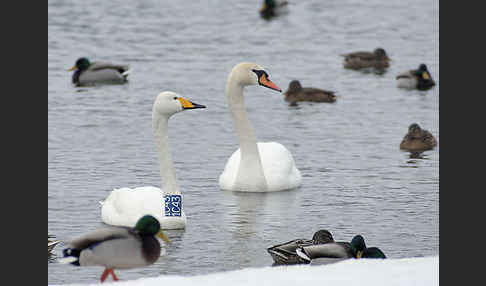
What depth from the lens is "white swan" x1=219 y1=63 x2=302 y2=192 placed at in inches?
645

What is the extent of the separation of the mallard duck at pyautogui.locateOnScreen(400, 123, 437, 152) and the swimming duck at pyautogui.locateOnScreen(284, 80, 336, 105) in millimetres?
4143

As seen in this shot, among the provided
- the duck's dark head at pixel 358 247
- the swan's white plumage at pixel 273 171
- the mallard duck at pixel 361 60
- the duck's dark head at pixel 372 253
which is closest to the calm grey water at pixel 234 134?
the swan's white plumage at pixel 273 171

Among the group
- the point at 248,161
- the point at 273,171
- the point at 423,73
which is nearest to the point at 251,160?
the point at 248,161

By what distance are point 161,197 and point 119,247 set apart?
3805mm

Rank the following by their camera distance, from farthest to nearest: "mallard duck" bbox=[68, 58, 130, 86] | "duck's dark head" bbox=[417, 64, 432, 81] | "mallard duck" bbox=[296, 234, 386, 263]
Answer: "mallard duck" bbox=[68, 58, 130, 86]
"duck's dark head" bbox=[417, 64, 432, 81]
"mallard duck" bbox=[296, 234, 386, 263]

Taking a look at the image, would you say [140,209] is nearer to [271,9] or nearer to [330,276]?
[330,276]

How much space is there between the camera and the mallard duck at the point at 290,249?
12.3 meters

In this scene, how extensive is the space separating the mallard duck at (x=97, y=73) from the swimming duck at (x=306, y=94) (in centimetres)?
396

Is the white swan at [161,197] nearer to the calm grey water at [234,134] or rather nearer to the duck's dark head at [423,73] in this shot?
the calm grey water at [234,134]

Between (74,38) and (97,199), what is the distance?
17.2m

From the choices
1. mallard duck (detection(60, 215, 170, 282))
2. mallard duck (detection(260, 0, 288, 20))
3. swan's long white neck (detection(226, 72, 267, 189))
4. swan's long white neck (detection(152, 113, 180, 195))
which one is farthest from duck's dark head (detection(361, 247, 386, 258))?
mallard duck (detection(260, 0, 288, 20))

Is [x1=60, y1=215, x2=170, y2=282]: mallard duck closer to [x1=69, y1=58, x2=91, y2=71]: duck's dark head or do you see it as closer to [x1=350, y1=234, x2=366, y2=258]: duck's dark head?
[x1=350, y1=234, x2=366, y2=258]: duck's dark head

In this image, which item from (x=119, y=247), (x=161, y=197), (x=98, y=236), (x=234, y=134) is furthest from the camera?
(x=234, y=134)

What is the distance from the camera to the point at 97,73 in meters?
26.2
